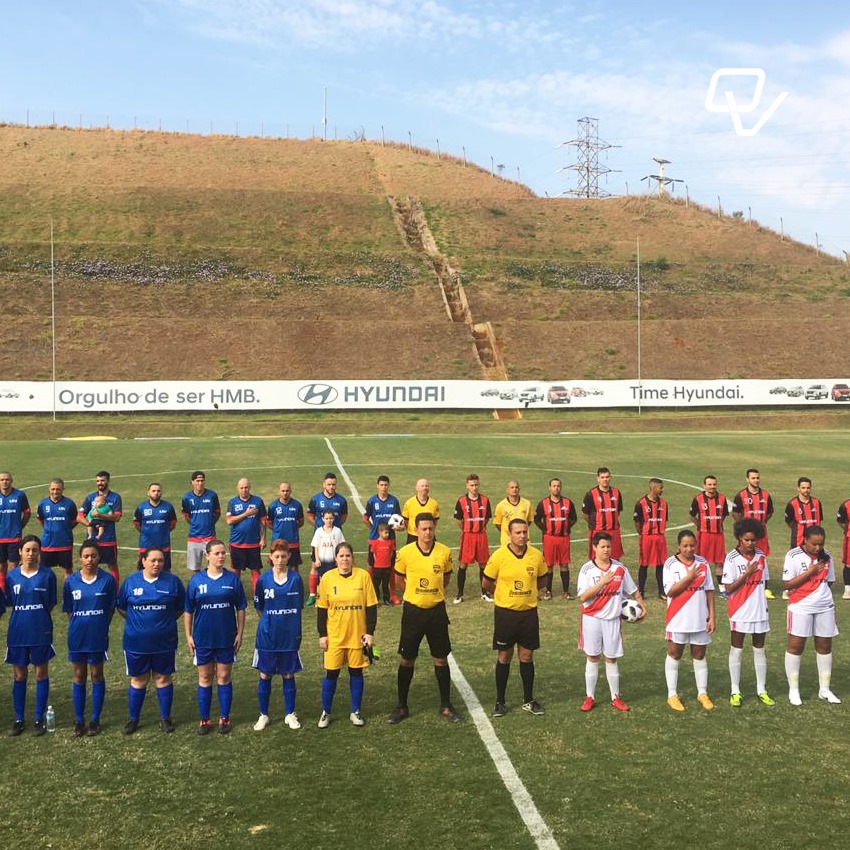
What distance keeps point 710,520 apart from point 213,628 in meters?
9.91

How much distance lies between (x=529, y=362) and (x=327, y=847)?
Answer: 58068 millimetres

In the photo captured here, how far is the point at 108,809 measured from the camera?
7.66 m

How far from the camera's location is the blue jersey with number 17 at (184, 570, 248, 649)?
9.39m

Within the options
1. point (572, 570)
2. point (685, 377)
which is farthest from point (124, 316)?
point (572, 570)

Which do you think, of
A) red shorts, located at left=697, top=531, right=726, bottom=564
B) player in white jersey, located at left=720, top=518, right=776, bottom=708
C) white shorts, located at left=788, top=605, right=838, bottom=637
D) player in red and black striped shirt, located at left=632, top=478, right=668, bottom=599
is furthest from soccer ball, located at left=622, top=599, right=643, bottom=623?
red shorts, located at left=697, top=531, right=726, bottom=564

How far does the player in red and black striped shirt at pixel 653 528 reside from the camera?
1528cm

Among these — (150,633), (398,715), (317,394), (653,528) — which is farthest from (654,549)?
(317,394)

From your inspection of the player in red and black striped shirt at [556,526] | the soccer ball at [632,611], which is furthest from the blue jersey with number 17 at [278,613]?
the player in red and black striped shirt at [556,526]

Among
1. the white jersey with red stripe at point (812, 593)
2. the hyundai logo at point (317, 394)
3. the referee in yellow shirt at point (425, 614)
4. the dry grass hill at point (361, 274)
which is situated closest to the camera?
the referee in yellow shirt at point (425, 614)

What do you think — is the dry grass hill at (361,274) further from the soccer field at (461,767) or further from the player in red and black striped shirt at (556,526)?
the soccer field at (461,767)

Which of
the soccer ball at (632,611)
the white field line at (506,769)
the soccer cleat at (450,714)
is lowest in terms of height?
the white field line at (506,769)

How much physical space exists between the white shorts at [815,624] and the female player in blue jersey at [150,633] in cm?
735

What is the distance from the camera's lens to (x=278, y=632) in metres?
9.52

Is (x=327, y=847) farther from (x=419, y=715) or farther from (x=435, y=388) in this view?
(x=435, y=388)
